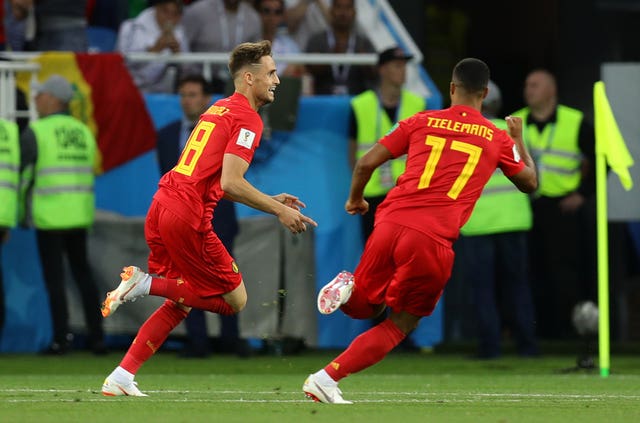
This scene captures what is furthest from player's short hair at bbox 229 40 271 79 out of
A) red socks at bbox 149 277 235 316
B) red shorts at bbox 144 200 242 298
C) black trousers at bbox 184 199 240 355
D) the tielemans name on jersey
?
black trousers at bbox 184 199 240 355

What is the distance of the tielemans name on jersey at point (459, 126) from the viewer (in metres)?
8.62

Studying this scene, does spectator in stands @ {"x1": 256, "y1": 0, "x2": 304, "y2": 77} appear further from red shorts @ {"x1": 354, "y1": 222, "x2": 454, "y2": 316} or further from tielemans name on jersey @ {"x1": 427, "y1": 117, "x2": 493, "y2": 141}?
red shorts @ {"x1": 354, "y1": 222, "x2": 454, "y2": 316}

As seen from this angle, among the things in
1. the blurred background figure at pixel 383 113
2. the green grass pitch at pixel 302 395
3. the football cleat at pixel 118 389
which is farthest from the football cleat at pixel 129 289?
the blurred background figure at pixel 383 113

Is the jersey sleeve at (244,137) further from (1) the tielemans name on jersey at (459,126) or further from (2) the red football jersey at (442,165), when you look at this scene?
(1) the tielemans name on jersey at (459,126)

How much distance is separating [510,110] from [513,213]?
4689 millimetres

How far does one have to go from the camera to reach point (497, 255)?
13.8 m

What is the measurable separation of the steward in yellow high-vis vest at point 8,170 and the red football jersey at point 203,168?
182 inches

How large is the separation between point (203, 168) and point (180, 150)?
4.51 meters

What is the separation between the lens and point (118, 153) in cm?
1417

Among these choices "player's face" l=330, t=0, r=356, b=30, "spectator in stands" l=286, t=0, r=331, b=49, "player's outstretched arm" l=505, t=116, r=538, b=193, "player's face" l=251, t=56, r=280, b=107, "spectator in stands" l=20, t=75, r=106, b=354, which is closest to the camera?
"player's outstretched arm" l=505, t=116, r=538, b=193

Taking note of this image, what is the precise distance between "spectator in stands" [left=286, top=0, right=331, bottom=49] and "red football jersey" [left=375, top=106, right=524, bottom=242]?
655cm

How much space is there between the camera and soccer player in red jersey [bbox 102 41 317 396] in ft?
29.4

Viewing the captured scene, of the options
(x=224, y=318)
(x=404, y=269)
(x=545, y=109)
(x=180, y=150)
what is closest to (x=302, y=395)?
(x=404, y=269)

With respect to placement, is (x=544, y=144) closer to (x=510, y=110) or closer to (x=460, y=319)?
(x=460, y=319)
